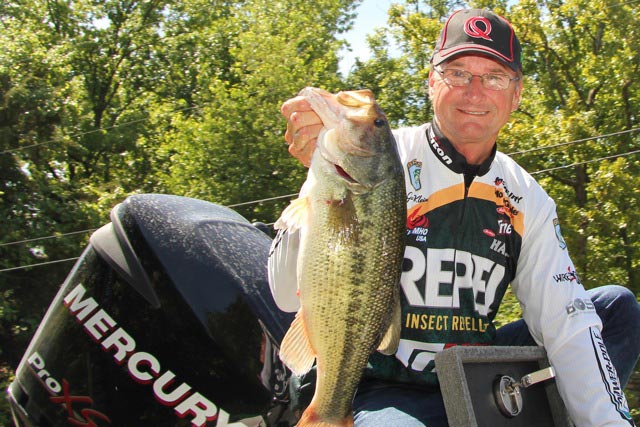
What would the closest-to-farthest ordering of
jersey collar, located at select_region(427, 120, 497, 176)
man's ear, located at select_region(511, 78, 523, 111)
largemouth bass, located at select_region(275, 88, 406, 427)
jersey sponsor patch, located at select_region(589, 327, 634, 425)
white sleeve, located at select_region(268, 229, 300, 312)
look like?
largemouth bass, located at select_region(275, 88, 406, 427) < white sleeve, located at select_region(268, 229, 300, 312) < jersey sponsor patch, located at select_region(589, 327, 634, 425) < jersey collar, located at select_region(427, 120, 497, 176) < man's ear, located at select_region(511, 78, 523, 111)

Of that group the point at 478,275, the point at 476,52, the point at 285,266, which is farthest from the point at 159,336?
the point at 476,52

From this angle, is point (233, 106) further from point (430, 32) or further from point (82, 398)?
point (82, 398)

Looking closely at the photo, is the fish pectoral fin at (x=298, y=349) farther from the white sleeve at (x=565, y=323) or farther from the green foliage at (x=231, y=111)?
the green foliage at (x=231, y=111)

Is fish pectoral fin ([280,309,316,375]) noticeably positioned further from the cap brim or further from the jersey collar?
the cap brim

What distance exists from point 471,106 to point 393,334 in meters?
1.07

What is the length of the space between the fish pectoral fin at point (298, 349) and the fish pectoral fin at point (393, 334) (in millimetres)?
229

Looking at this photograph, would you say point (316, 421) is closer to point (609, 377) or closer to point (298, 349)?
point (298, 349)

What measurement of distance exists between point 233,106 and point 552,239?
52.0 feet

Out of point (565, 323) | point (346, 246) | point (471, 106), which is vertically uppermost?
point (471, 106)

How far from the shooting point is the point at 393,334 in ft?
7.77

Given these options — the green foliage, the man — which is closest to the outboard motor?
the man

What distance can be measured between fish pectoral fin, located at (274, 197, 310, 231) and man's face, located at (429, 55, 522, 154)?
0.88 metres

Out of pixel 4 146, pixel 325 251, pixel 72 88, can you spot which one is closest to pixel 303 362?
pixel 325 251

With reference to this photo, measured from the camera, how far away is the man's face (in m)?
2.96
